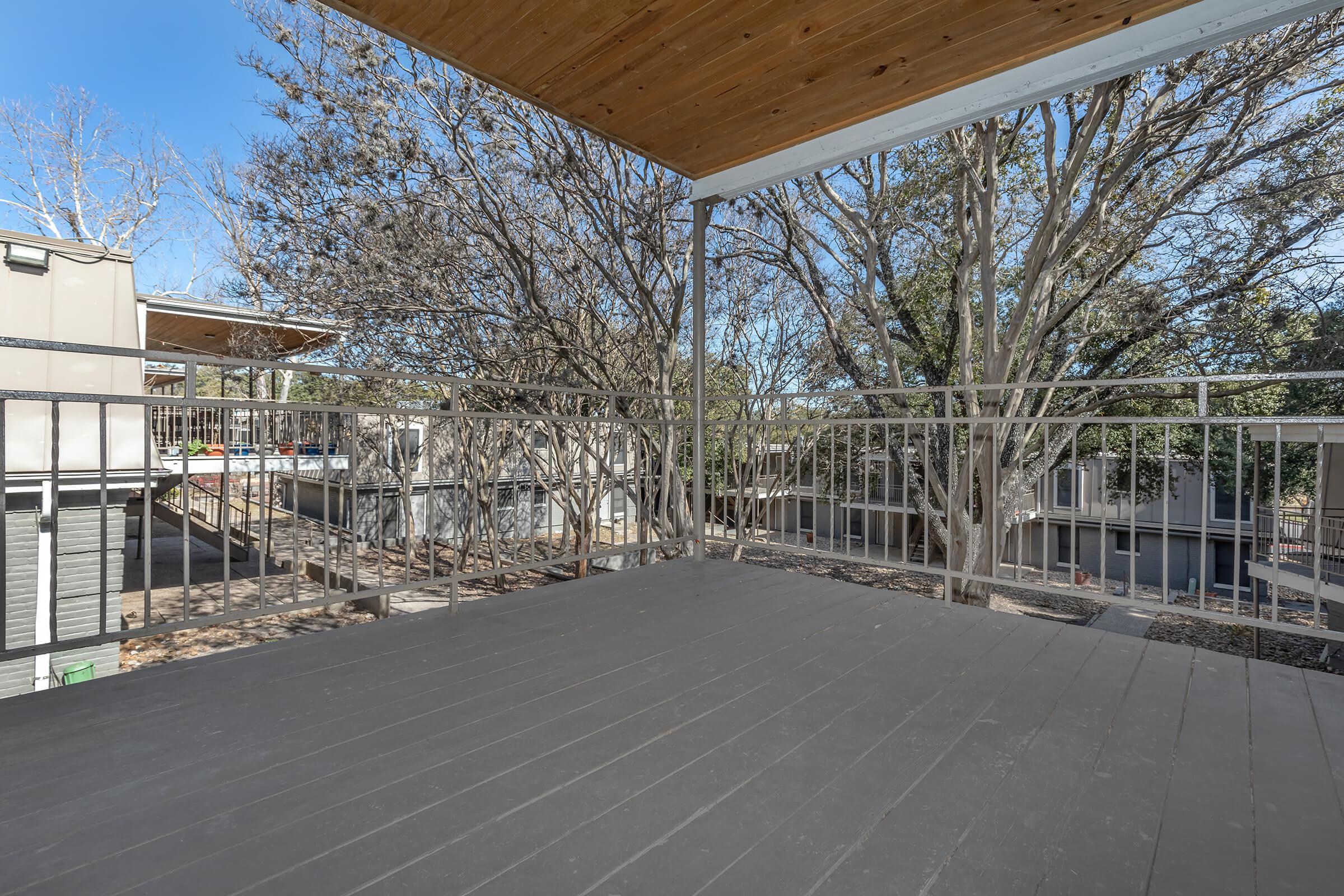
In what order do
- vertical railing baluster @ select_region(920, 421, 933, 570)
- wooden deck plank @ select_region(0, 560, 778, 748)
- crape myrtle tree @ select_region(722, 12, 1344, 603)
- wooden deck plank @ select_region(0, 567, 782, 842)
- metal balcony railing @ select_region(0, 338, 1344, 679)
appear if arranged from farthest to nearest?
1. crape myrtle tree @ select_region(722, 12, 1344, 603)
2. vertical railing baluster @ select_region(920, 421, 933, 570)
3. metal balcony railing @ select_region(0, 338, 1344, 679)
4. wooden deck plank @ select_region(0, 560, 778, 748)
5. wooden deck plank @ select_region(0, 567, 782, 842)

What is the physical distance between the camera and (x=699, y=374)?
404 centimetres

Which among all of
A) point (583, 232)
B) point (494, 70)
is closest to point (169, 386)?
point (583, 232)

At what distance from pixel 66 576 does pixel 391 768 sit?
535 centimetres

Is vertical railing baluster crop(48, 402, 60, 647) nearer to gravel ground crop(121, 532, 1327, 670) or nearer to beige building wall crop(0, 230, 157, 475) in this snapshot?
beige building wall crop(0, 230, 157, 475)

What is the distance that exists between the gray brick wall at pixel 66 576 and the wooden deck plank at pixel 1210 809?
17.4ft

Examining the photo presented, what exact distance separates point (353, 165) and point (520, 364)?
3.02 m

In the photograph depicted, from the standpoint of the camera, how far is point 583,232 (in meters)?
8.19

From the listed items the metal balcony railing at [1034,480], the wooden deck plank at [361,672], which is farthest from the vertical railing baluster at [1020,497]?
the wooden deck plank at [361,672]

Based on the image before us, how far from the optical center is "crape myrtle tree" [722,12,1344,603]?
6180 millimetres

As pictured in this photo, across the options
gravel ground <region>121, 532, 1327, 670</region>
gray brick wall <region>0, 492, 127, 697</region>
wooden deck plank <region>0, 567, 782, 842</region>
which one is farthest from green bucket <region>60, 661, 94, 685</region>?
wooden deck plank <region>0, 567, 782, 842</region>

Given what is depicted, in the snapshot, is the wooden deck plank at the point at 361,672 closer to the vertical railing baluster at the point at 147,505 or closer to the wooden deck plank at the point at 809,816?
the vertical railing baluster at the point at 147,505

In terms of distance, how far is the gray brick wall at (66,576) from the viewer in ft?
13.9

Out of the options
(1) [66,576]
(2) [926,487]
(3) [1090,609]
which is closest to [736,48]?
(2) [926,487]

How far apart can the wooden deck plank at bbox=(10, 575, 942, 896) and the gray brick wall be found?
147 inches
